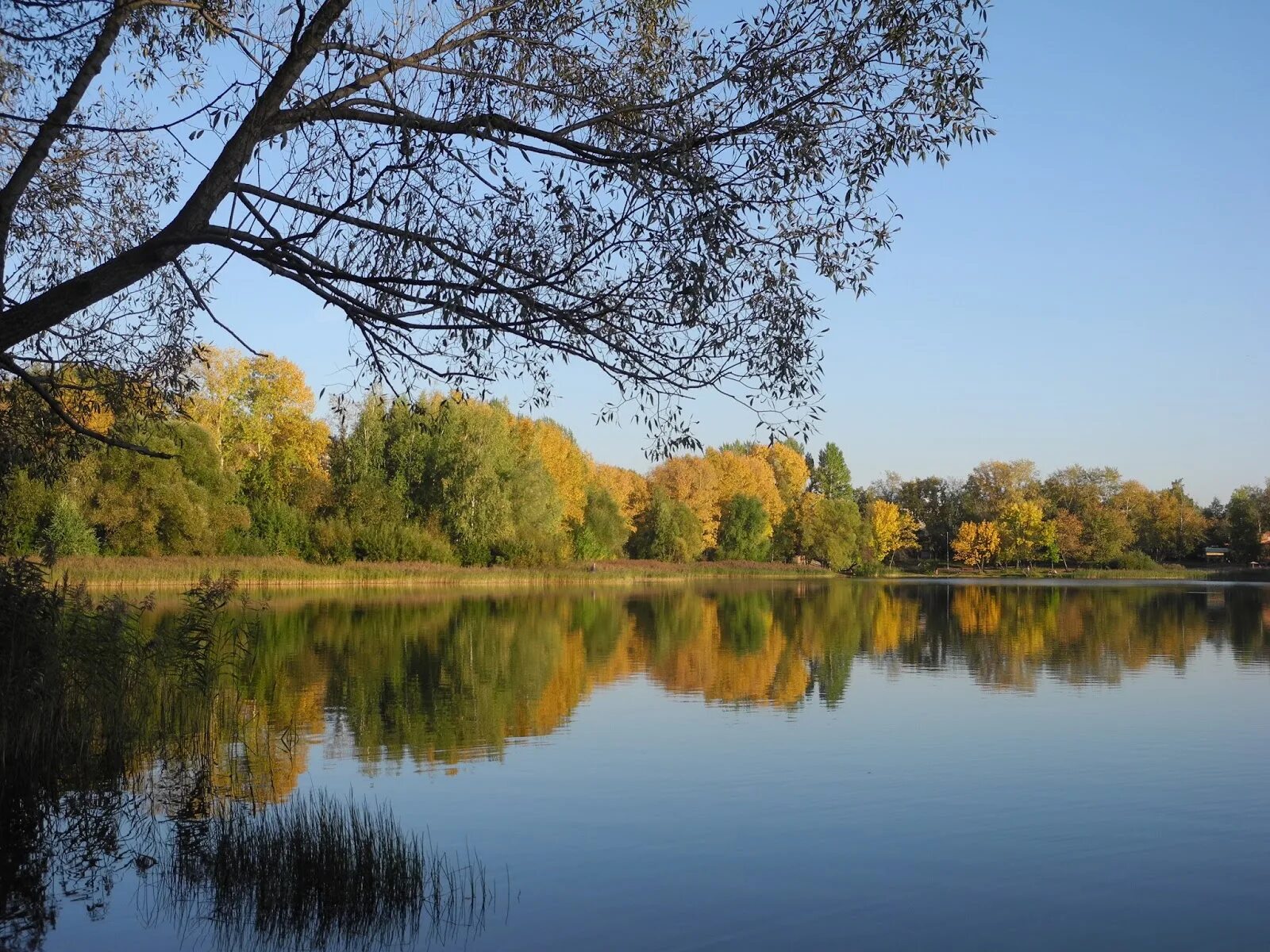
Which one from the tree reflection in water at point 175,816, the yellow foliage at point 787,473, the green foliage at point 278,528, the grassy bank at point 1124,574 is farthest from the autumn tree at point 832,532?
the tree reflection in water at point 175,816

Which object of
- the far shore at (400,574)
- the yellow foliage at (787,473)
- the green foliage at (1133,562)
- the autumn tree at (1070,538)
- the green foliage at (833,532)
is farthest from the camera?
the autumn tree at (1070,538)

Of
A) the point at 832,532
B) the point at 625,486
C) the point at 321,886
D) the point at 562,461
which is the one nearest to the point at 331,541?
the point at 562,461

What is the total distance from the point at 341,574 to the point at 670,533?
3287cm

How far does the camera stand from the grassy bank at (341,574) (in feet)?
127

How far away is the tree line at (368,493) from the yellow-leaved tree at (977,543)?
56.0 feet

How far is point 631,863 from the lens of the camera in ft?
28.2

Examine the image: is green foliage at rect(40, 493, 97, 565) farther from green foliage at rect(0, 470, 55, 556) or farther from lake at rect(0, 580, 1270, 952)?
lake at rect(0, 580, 1270, 952)

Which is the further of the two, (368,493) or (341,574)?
(368,493)

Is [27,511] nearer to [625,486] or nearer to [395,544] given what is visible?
[395,544]

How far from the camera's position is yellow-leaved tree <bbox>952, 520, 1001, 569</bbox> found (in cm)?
10756

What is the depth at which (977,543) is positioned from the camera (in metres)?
109

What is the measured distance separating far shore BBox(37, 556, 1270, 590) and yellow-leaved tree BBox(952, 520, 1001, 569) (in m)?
11.5

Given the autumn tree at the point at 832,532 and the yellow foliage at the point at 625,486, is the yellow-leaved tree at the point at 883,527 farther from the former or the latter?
the yellow foliage at the point at 625,486

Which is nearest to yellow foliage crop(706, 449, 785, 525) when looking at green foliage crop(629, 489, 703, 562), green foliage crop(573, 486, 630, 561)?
green foliage crop(629, 489, 703, 562)
